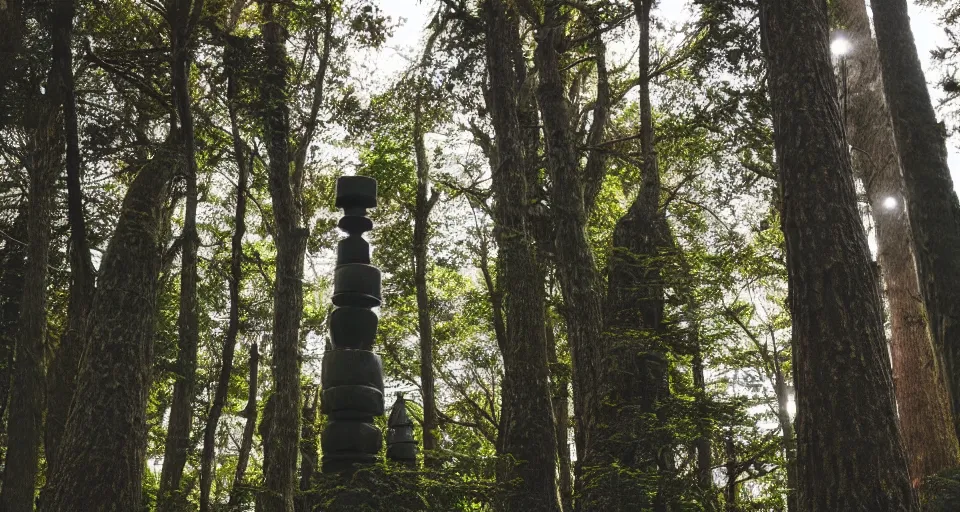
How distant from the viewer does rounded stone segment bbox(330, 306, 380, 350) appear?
27.6 ft

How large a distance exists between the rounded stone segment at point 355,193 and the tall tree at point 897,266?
24.6ft

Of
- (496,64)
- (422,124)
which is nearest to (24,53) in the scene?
(496,64)

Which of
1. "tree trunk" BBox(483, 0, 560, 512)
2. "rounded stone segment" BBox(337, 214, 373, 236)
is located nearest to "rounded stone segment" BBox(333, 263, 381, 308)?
"rounded stone segment" BBox(337, 214, 373, 236)

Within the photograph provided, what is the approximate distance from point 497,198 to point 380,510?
440cm

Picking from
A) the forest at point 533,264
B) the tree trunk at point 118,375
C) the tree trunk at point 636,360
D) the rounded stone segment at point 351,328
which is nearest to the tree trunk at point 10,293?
the forest at point 533,264

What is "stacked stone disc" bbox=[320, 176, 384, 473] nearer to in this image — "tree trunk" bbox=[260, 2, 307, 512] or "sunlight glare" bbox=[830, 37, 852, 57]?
"tree trunk" bbox=[260, 2, 307, 512]

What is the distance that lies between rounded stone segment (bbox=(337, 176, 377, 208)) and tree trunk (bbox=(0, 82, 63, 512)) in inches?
173

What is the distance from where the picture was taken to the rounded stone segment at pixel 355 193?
9.01 meters

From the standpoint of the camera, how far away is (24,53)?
1075 centimetres

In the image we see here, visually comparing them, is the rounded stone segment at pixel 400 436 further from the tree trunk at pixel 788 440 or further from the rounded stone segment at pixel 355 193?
the rounded stone segment at pixel 355 193

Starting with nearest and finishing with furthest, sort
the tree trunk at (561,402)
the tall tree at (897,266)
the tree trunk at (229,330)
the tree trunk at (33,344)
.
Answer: the tree trunk at (33,344)
the tree trunk at (229,330)
the tall tree at (897,266)
the tree trunk at (561,402)

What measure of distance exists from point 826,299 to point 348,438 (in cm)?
467

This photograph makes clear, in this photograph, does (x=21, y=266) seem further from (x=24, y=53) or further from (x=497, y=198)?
(x=497, y=198)

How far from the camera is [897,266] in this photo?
13969 millimetres
